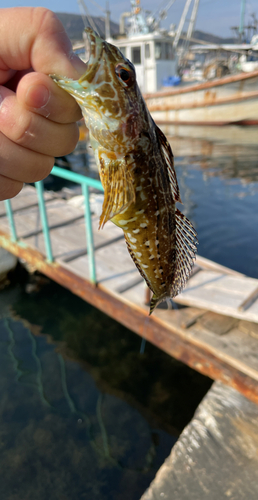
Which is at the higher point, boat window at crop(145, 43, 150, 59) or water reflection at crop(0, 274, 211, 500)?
boat window at crop(145, 43, 150, 59)

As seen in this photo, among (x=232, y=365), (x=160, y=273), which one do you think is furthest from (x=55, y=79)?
(x=232, y=365)

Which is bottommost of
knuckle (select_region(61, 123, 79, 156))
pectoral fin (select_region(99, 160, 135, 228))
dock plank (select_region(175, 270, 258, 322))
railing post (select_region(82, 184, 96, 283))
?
dock plank (select_region(175, 270, 258, 322))

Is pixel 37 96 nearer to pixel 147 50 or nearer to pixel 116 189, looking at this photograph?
pixel 116 189

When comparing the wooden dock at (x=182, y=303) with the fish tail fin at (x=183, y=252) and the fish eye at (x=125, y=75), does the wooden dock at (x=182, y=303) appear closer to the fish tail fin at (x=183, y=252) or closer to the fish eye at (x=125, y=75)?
the fish tail fin at (x=183, y=252)

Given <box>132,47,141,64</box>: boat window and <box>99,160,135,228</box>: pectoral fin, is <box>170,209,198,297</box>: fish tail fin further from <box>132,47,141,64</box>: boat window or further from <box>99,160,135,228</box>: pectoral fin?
<box>132,47,141,64</box>: boat window

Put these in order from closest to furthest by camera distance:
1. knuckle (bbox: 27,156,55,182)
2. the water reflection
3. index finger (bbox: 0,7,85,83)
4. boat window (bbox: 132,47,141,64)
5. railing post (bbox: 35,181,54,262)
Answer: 1. index finger (bbox: 0,7,85,83)
2. knuckle (bbox: 27,156,55,182)
3. the water reflection
4. railing post (bbox: 35,181,54,262)
5. boat window (bbox: 132,47,141,64)

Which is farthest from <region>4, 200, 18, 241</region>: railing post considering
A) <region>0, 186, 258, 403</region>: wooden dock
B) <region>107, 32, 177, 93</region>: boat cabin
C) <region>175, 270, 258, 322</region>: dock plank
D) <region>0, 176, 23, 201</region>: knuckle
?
<region>107, 32, 177, 93</region>: boat cabin
